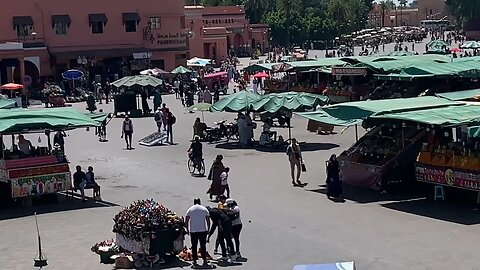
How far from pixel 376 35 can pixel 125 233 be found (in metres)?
92.4

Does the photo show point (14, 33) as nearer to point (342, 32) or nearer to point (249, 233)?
point (249, 233)

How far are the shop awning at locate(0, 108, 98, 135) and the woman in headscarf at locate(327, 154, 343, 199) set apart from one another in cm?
582

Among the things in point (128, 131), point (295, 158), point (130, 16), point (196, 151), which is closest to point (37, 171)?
point (196, 151)

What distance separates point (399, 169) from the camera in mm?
21922

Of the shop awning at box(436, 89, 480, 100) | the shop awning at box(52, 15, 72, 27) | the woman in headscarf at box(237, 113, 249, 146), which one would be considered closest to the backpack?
the shop awning at box(436, 89, 480, 100)

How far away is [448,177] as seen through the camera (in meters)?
20.1

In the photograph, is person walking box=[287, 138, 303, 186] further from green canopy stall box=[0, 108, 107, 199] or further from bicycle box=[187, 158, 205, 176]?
green canopy stall box=[0, 108, 107, 199]

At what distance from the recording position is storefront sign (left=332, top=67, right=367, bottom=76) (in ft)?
141

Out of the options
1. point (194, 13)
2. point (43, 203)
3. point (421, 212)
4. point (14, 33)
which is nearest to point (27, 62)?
point (14, 33)

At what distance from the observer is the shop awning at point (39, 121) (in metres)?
21.9

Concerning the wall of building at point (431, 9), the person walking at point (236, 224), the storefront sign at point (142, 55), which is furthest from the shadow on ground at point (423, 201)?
the wall of building at point (431, 9)

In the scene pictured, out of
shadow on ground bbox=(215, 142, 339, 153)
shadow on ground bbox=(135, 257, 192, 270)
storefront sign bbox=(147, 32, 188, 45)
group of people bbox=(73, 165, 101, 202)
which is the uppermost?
storefront sign bbox=(147, 32, 188, 45)

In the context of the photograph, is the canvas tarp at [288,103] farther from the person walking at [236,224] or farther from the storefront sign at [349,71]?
the person walking at [236,224]

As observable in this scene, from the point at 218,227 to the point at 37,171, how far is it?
740cm
